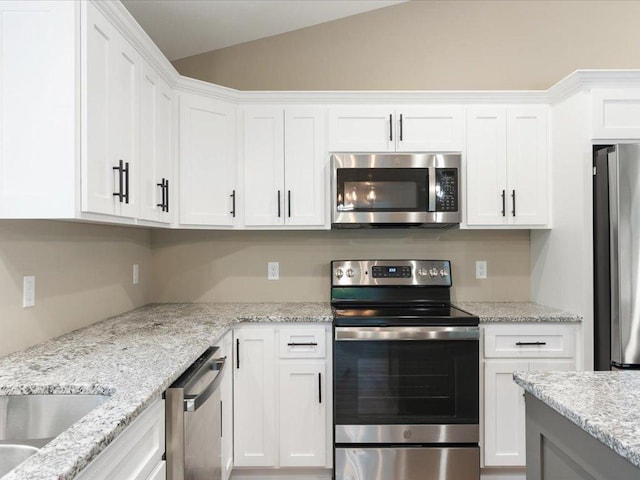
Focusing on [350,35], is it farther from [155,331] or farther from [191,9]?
[155,331]

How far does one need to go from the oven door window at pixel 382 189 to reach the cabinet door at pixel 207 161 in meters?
0.67

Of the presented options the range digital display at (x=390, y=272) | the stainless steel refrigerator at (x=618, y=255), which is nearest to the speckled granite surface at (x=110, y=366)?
the range digital display at (x=390, y=272)

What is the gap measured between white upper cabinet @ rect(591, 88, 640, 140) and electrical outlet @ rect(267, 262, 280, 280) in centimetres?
201

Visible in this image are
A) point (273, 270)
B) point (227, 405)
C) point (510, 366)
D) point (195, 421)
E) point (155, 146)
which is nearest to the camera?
point (195, 421)

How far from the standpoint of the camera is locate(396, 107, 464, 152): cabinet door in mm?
2621

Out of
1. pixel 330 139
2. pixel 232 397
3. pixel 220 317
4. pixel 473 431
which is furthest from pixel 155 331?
pixel 473 431

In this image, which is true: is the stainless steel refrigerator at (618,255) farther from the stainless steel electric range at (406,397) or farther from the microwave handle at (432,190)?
the microwave handle at (432,190)

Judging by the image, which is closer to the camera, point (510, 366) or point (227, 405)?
point (227, 405)

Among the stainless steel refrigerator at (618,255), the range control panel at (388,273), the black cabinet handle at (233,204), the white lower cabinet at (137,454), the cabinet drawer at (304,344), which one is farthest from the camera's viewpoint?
the range control panel at (388,273)

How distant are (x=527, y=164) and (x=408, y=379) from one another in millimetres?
1473

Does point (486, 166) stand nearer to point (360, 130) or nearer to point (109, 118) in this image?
point (360, 130)

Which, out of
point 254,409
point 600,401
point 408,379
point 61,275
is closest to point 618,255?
point 408,379

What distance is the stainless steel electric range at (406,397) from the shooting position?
7.40 feet

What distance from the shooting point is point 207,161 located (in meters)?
2.54
